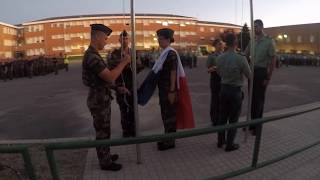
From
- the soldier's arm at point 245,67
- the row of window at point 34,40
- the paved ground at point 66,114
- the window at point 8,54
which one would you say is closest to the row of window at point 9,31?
the row of window at point 34,40

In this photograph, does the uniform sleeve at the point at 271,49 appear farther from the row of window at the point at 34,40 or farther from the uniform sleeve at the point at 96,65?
the row of window at the point at 34,40

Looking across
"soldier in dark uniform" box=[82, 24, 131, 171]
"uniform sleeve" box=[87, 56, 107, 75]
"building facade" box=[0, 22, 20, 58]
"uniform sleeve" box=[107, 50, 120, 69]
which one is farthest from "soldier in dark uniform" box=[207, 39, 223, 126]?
"building facade" box=[0, 22, 20, 58]

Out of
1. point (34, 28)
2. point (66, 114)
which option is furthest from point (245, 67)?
point (34, 28)

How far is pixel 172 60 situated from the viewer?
22.8ft

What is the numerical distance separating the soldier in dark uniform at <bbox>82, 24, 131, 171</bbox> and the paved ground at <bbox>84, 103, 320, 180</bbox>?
0.33 meters

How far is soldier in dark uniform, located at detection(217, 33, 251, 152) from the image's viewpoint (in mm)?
7109

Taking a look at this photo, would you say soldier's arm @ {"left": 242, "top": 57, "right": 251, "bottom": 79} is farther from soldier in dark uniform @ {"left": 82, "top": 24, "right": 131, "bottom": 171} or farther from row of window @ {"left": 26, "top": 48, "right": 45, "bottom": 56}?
row of window @ {"left": 26, "top": 48, "right": 45, "bottom": 56}

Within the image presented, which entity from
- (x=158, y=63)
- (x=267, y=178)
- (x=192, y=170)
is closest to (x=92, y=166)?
(x=192, y=170)

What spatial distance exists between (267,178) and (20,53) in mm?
60643

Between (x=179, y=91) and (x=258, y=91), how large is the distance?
76.4 inches

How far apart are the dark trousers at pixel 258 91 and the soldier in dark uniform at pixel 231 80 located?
1252 millimetres

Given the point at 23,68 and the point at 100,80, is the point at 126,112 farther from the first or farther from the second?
the point at 23,68

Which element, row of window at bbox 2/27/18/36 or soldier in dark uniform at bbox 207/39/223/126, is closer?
soldier in dark uniform at bbox 207/39/223/126

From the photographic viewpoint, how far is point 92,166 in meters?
6.40
